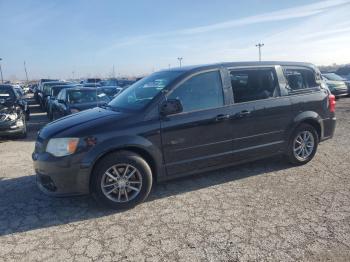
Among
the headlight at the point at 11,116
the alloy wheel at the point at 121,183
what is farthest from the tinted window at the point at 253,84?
the headlight at the point at 11,116

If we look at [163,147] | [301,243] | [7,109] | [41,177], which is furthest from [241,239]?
[7,109]

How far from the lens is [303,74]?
607 centimetres

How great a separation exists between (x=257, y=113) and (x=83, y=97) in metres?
7.16

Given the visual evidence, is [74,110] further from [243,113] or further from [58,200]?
[243,113]

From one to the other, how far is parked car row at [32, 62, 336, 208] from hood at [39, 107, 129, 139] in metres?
0.01

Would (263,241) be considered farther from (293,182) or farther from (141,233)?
(293,182)

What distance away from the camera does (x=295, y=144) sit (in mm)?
5941

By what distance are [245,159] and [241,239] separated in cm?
200

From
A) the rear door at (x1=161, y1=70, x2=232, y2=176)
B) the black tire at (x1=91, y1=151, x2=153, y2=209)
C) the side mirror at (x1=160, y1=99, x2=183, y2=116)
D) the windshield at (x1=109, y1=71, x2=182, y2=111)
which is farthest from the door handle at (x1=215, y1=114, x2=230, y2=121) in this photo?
the black tire at (x1=91, y1=151, x2=153, y2=209)

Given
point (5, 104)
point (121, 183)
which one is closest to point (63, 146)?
point (121, 183)

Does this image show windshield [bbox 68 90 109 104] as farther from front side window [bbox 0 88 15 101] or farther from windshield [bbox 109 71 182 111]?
windshield [bbox 109 71 182 111]

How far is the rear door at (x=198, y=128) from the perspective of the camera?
468 centimetres

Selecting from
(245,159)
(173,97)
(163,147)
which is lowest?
(245,159)

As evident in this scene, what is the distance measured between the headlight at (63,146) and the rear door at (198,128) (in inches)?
46.7
